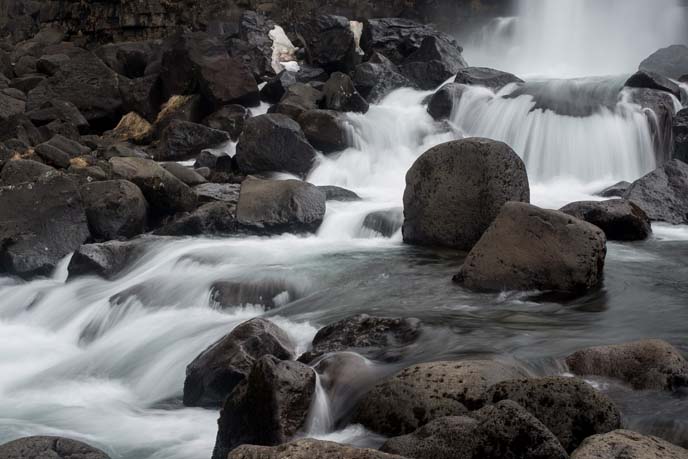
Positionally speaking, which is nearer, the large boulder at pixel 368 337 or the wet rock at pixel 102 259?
the large boulder at pixel 368 337

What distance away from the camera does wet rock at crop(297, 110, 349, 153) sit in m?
14.7

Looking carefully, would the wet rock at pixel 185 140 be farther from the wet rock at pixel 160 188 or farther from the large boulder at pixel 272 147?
the wet rock at pixel 160 188

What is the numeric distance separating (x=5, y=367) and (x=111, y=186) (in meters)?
3.77

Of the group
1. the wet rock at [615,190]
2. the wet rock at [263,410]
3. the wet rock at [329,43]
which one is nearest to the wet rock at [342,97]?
the wet rock at [329,43]

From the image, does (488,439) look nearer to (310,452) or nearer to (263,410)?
(310,452)

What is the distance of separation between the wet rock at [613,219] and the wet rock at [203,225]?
13.3 feet

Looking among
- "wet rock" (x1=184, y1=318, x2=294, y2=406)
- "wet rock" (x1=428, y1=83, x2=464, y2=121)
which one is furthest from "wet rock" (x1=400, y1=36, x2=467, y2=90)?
"wet rock" (x1=184, y1=318, x2=294, y2=406)

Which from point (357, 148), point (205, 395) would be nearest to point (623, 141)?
point (357, 148)

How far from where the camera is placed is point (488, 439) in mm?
3803

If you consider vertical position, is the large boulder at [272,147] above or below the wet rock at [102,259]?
above

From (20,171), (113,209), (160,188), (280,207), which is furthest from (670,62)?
(20,171)

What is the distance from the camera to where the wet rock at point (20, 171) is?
36.6 feet

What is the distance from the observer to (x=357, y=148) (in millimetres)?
15039

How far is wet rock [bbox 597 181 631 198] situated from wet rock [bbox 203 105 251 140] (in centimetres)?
692
